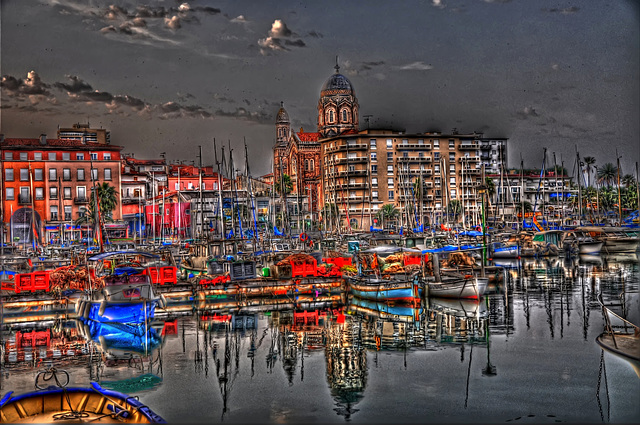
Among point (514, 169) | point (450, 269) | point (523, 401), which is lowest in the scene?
point (523, 401)

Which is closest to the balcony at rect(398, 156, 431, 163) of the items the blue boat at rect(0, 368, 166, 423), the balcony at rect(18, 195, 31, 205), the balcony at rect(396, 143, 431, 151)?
the balcony at rect(396, 143, 431, 151)

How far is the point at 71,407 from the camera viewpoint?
1117cm

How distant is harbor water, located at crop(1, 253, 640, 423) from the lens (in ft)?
47.8

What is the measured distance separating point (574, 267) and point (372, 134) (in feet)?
166

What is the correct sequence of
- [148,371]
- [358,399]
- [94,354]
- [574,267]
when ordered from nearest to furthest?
[358,399]
[148,371]
[94,354]
[574,267]

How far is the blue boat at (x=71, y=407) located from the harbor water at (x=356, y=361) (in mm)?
3093

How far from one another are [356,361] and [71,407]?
29.9 ft

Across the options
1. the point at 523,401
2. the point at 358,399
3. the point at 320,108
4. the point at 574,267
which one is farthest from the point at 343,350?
the point at 320,108

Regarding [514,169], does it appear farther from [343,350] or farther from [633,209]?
[343,350]

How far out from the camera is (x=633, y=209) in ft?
261

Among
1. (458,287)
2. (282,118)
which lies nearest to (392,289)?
(458,287)

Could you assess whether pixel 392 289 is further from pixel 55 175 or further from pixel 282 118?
pixel 282 118

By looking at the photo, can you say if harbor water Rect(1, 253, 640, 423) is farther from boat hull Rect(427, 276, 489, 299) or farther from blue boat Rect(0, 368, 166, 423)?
blue boat Rect(0, 368, 166, 423)

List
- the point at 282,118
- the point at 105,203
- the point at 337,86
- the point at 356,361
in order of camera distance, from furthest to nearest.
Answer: the point at 282,118 → the point at 337,86 → the point at 105,203 → the point at 356,361
